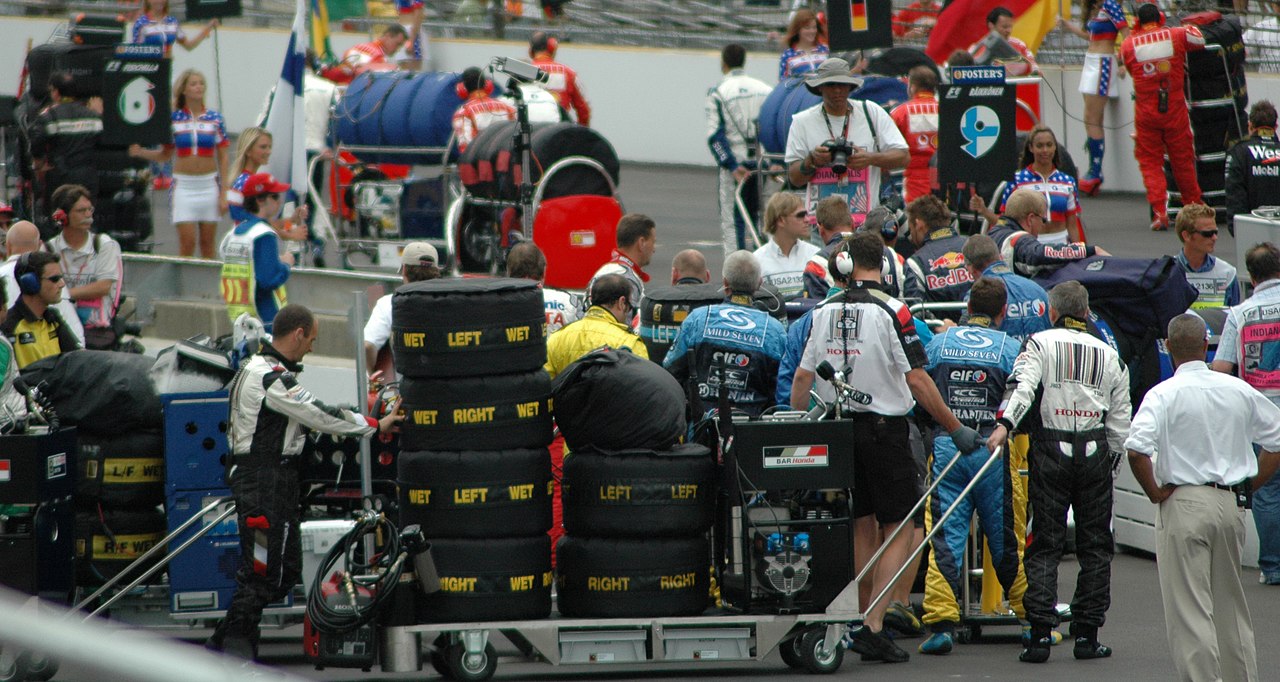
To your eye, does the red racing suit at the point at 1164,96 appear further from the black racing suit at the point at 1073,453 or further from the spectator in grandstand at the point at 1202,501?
the spectator in grandstand at the point at 1202,501

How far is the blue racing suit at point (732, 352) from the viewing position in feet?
29.6

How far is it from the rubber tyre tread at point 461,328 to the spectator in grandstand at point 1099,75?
13.2 m

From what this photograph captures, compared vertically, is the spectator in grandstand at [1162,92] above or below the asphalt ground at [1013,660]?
above

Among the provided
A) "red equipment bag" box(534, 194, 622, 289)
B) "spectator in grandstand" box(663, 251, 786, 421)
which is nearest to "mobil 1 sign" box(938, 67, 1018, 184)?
"red equipment bag" box(534, 194, 622, 289)

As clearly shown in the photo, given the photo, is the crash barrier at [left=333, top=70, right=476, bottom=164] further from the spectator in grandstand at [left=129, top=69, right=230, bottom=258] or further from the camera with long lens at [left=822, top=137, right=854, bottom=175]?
the camera with long lens at [left=822, top=137, right=854, bottom=175]

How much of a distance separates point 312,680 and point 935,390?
326 centimetres

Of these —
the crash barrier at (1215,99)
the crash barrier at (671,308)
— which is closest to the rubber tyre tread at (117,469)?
the crash barrier at (671,308)

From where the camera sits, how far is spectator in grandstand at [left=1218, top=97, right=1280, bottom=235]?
1358 cm

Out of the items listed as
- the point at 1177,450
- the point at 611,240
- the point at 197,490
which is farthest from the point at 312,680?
the point at 611,240

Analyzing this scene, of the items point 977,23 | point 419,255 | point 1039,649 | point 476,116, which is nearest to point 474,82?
point 476,116

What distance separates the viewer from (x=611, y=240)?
48.4ft

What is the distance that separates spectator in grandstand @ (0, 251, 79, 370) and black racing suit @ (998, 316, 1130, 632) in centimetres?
511

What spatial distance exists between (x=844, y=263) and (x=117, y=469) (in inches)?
149

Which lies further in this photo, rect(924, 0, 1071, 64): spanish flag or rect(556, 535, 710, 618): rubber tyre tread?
rect(924, 0, 1071, 64): spanish flag
